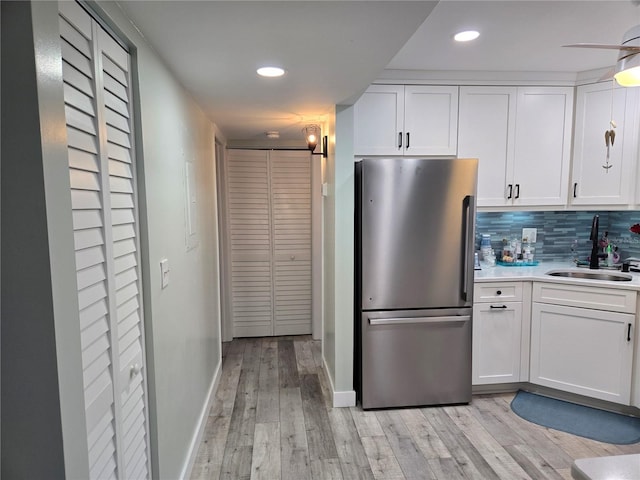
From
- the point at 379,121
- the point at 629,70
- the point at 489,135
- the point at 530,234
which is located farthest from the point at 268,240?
the point at 629,70

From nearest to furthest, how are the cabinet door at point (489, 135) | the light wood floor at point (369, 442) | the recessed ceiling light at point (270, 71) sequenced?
the recessed ceiling light at point (270, 71), the light wood floor at point (369, 442), the cabinet door at point (489, 135)

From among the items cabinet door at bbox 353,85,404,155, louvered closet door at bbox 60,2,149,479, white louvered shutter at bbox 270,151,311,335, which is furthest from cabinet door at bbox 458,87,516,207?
louvered closet door at bbox 60,2,149,479

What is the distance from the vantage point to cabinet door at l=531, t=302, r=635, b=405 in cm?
265

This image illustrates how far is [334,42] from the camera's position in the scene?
4.93 feet

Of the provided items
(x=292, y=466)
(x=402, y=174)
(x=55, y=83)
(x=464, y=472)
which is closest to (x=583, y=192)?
(x=402, y=174)

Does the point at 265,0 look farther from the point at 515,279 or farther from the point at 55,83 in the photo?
the point at 515,279

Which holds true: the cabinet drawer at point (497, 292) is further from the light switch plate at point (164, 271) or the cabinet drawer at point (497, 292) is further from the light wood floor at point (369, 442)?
the light switch plate at point (164, 271)

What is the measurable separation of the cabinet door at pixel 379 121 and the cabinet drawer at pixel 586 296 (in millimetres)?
1470

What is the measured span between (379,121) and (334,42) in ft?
4.87

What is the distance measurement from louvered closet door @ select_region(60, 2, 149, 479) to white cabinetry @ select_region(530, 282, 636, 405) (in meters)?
2.71

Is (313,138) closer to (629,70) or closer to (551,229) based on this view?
(629,70)

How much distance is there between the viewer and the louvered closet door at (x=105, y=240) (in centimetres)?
102

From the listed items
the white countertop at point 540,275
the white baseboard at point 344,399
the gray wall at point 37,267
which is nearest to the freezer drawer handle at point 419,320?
the white countertop at point 540,275

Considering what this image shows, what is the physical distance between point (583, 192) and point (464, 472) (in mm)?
2295
